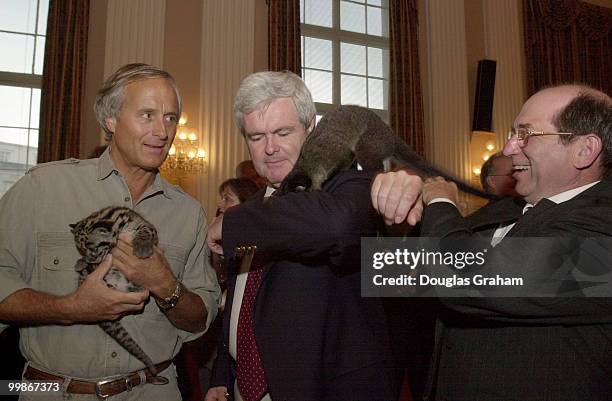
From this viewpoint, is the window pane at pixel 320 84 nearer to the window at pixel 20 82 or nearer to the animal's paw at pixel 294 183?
the window at pixel 20 82

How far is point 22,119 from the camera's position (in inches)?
241

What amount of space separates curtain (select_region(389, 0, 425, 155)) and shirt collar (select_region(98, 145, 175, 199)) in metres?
6.09

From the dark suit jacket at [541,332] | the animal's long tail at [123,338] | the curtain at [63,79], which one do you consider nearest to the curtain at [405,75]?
the curtain at [63,79]

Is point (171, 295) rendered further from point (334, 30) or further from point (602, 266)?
point (334, 30)

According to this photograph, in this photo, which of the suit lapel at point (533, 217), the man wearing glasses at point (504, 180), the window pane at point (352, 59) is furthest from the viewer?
the window pane at point (352, 59)

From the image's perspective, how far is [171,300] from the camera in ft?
4.46

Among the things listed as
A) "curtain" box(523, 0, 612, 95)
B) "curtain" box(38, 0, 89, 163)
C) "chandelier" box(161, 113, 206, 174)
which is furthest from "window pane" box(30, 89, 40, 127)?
"curtain" box(523, 0, 612, 95)

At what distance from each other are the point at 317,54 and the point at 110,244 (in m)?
6.68

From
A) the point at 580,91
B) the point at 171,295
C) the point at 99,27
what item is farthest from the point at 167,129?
the point at 99,27

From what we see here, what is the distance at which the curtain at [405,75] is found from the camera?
7.38 m

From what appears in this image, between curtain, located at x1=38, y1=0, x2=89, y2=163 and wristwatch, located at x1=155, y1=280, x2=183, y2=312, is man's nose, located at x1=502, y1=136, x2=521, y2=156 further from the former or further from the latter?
curtain, located at x1=38, y1=0, x2=89, y2=163

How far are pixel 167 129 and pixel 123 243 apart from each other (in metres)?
0.38

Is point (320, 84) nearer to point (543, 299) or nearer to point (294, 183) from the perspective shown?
point (294, 183)

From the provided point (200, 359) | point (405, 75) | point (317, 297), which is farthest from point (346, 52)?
point (317, 297)
